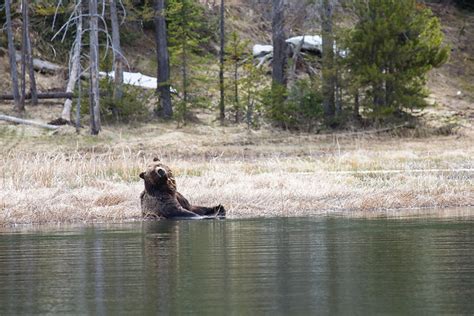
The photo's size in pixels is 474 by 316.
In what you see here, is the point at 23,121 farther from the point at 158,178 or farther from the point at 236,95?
the point at 158,178

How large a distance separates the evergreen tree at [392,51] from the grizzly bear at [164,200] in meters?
21.6

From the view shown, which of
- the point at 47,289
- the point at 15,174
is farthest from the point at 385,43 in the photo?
the point at 47,289

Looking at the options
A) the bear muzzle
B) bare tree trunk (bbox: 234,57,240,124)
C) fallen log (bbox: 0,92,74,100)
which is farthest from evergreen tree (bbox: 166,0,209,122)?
the bear muzzle

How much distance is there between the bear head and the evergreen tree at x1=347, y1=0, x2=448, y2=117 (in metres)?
22.3

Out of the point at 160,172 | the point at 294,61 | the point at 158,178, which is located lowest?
the point at 158,178

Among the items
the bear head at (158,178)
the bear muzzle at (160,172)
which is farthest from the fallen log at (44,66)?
the bear muzzle at (160,172)

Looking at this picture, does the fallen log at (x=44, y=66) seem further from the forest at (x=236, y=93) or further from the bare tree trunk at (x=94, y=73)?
the bare tree trunk at (x=94, y=73)

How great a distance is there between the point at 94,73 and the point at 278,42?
8.54 meters

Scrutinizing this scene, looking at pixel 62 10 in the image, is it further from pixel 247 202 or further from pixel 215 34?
pixel 247 202

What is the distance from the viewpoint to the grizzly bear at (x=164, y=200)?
19.2 metres

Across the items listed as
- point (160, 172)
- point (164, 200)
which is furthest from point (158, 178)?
point (164, 200)

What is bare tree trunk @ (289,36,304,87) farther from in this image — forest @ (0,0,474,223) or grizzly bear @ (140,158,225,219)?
grizzly bear @ (140,158,225,219)

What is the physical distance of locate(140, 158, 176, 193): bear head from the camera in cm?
1908

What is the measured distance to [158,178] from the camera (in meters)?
19.1
